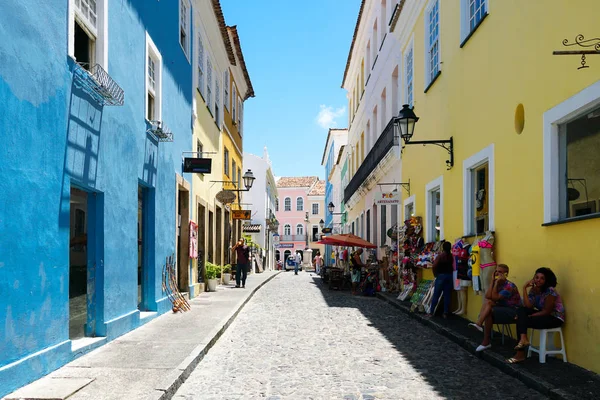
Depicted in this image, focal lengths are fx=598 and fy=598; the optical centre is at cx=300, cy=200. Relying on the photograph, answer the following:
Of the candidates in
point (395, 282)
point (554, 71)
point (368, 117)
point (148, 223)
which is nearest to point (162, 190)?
point (148, 223)

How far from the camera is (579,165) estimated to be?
6.69 m

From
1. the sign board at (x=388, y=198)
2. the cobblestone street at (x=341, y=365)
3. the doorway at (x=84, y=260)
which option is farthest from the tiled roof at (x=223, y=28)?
the doorway at (x=84, y=260)

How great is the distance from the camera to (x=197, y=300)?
1487cm

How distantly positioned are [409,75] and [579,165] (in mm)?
9761

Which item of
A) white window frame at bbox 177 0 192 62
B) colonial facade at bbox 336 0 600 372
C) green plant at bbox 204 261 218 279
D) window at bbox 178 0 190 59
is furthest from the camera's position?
green plant at bbox 204 261 218 279

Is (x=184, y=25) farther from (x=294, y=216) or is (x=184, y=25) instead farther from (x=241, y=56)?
(x=294, y=216)

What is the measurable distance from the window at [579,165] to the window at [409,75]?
28.7 ft

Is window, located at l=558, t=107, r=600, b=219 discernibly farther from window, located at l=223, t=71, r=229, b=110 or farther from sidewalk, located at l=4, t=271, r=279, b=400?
window, located at l=223, t=71, r=229, b=110

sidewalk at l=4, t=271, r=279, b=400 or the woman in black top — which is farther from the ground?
the woman in black top

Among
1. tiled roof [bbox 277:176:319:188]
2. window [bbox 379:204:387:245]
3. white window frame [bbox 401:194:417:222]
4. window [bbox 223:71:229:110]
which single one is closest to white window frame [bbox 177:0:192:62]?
white window frame [bbox 401:194:417:222]

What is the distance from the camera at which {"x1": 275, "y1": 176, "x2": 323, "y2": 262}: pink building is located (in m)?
76.6

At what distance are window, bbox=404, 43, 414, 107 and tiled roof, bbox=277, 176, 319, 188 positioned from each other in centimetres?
6123

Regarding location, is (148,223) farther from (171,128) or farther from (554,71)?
(554,71)

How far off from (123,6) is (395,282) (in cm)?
1211
